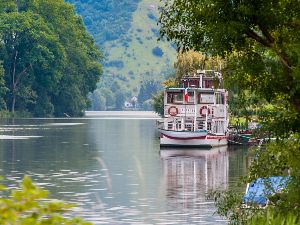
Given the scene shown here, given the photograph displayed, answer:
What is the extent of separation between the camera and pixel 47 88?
631ft

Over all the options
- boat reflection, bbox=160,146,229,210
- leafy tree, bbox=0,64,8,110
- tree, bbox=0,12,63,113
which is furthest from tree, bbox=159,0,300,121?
tree, bbox=0,12,63,113

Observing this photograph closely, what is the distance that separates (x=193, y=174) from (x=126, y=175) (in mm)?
4370

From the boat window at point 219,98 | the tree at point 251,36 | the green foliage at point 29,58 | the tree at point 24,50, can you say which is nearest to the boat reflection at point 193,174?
the boat window at point 219,98

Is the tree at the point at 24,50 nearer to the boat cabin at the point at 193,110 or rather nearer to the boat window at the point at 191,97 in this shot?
the boat cabin at the point at 193,110

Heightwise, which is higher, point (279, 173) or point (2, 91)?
point (2, 91)

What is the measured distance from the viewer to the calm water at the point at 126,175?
127 ft

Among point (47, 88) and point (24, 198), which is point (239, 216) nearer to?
point (24, 198)

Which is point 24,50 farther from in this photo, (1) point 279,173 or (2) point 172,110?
(1) point 279,173

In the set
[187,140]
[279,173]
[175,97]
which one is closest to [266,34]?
[279,173]

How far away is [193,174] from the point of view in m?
60.1

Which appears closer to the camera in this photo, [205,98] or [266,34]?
[266,34]

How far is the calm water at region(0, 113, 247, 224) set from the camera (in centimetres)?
3881

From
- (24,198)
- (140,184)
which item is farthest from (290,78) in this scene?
(140,184)

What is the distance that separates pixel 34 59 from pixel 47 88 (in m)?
8.85
